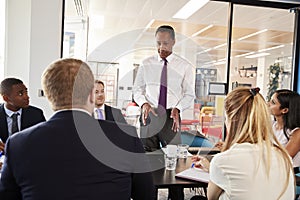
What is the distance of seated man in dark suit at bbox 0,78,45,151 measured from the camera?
7.50 feet

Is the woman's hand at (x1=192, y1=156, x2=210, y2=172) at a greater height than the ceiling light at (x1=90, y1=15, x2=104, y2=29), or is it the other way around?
the ceiling light at (x1=90, y1=15, x2=104, y2=29)

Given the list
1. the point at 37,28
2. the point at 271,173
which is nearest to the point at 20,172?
the point at 271,173

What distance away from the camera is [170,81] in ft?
8.68

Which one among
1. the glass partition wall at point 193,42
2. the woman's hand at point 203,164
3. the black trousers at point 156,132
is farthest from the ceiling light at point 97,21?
the woman's hand at point 203,164

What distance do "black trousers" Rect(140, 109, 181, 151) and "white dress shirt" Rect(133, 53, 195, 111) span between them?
25 cm

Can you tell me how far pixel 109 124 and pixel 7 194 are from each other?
458 mm

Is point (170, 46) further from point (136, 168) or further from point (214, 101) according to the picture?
point (214, 101)

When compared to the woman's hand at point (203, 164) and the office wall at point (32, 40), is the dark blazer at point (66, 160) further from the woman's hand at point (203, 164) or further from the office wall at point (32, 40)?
the office wall at point (32, 40)

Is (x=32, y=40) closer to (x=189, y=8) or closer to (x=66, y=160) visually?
(x=189, y=8)

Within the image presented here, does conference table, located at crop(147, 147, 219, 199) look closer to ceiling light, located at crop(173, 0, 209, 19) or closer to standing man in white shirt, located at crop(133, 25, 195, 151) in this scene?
standing man in white shirt, located at crop(133, 25, 195, 151)

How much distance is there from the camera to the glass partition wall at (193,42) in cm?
404

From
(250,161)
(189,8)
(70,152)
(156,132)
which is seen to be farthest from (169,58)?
(189,8)

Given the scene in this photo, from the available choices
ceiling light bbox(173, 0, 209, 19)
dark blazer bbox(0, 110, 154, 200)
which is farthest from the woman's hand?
ceiling light bbox(173, 0, 209, 19)

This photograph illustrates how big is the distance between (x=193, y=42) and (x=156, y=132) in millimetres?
3060
